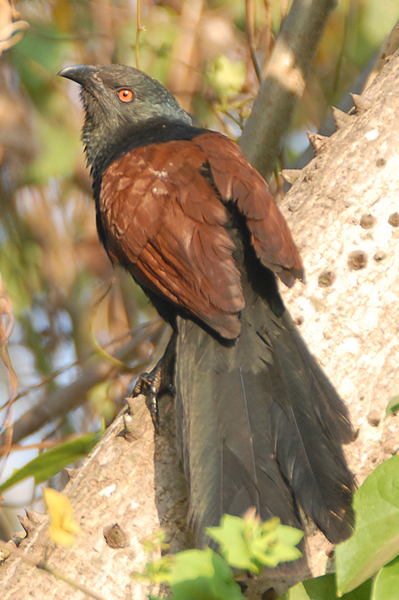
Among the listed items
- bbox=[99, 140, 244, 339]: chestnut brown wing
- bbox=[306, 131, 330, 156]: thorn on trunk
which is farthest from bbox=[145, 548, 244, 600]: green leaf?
bbox=[306, 131, 330, 156]: thorn on trunk

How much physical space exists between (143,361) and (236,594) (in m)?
A: 1.81

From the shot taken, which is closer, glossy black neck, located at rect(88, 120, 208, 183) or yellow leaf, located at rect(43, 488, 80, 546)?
yellow leaf, located at rect(43, 488, 80, 546)

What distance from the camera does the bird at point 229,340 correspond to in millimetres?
1199

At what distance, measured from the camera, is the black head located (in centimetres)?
241

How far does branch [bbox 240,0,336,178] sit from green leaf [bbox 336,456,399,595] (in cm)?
156

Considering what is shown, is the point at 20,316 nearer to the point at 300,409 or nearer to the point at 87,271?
the point at 87,271

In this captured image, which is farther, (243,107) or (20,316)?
(20,316)

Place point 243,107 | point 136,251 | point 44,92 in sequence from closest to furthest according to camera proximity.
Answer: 1. point 136,251
2. point 243,107
3. point 44,92

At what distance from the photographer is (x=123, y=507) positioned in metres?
1.24

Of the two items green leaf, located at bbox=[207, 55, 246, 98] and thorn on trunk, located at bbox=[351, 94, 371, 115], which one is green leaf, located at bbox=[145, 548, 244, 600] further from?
green leaf, located at bbox=[207, 55, 246, 98]

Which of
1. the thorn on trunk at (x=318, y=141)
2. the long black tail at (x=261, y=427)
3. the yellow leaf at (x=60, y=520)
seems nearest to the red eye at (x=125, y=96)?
the thorn on trunk at (x=318, y=141)

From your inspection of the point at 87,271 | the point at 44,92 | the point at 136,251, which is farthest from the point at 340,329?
the point at 44,92

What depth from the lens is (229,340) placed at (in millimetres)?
1466

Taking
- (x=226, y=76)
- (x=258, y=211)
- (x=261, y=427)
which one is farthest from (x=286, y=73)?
(x=261, y=427)
